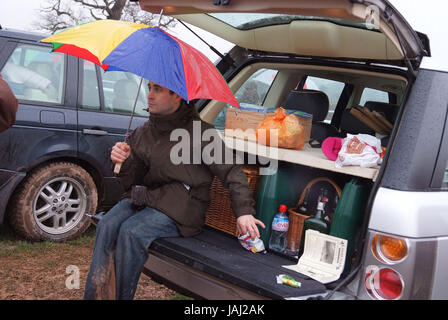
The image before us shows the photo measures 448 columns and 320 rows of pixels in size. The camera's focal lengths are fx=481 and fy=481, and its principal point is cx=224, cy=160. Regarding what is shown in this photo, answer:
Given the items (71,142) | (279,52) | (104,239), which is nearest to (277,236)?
(104,239)

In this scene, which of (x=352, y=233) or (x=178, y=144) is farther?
(x=178, y=144)

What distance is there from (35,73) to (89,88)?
1.71 ft

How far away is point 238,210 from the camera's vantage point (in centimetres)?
283

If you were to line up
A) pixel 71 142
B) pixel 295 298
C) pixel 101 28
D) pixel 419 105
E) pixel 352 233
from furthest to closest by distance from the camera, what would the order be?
pixel 71 142, pixel 101 28, pixel 352 233, pixel 419 105, pixel 295 298

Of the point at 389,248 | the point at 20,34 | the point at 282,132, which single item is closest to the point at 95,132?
the point at 20,34

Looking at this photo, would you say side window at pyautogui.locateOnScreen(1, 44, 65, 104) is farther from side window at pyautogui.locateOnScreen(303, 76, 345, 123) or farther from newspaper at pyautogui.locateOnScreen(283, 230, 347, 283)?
newspaper at pyautogui.locateOnScreen(283, 230, 347, 283)

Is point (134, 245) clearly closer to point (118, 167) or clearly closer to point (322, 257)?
point (118, 167)

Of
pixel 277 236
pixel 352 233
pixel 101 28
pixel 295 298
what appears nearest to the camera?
pixel 295 298

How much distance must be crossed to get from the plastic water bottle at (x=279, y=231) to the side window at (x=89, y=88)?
100 inches

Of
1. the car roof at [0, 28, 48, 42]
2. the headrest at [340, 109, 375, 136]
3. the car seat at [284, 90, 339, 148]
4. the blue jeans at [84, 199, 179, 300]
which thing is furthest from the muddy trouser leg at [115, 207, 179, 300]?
the car roof at [0, 28, 48, 42]

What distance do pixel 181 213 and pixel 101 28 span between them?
1.20 metres

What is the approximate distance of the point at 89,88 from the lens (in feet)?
15.7

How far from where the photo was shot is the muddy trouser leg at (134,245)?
2.72m

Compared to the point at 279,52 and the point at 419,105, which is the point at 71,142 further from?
the point at 419,105
